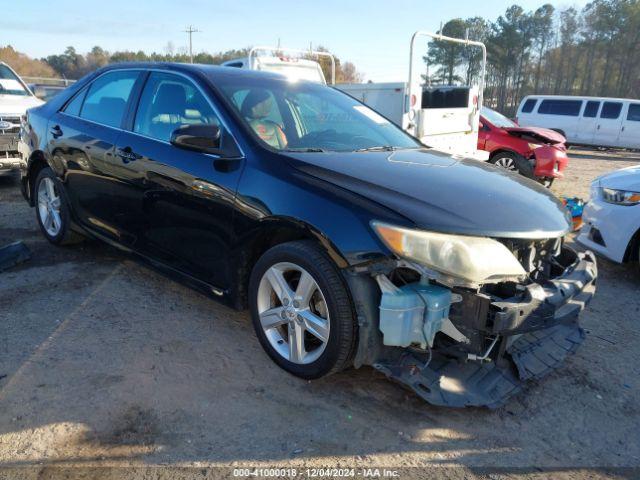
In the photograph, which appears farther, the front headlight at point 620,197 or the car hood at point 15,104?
the car hood at point 15,104

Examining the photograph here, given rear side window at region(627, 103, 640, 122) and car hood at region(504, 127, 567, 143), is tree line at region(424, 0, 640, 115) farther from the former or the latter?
car hood at region(504, 127, 567, 143)

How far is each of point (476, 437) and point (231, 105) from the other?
2.36m

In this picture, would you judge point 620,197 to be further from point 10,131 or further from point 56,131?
point 10,131

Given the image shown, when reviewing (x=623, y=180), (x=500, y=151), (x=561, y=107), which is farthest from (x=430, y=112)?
(x=561, y=107)

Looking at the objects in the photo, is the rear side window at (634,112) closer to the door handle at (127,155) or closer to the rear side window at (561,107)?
the rear side window at (561,107)

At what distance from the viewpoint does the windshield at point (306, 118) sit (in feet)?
10.7

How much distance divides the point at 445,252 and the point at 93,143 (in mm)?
2999

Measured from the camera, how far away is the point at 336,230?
254 cm

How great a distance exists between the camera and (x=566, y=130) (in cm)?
1900

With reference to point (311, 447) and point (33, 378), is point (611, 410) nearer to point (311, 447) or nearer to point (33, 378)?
point (311, 447)

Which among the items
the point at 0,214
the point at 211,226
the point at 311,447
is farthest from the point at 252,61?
the point at 311,447

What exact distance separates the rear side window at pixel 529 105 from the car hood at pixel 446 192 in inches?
713

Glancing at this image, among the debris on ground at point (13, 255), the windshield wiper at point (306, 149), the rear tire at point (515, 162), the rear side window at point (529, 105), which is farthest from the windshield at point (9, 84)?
the rear side window at point (529, 105)

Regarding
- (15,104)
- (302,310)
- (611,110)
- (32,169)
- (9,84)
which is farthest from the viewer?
(611,110)
